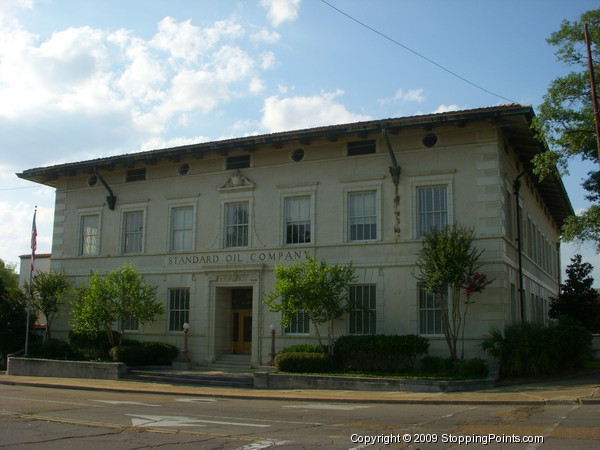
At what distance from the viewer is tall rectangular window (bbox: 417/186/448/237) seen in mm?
22047

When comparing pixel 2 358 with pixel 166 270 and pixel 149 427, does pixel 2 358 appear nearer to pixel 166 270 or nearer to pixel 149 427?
pixel 166 270

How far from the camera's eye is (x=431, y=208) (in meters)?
22.2

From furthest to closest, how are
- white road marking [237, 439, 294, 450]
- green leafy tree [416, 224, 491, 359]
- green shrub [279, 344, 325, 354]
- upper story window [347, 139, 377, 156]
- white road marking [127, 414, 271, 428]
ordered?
1. upper story window [347, 139, 377, 156]
2. green shrub [279, 344, 325, 354]
3. green leafy tree [416, 224, 491, 359]
4. white road marking [127, 414, 271, 428]
5. white road marking [237, 439, 294, 450]

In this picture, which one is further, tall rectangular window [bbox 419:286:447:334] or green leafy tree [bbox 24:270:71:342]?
green leafy tree [bbox 24:270:71:342]

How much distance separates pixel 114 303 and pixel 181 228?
166 inches

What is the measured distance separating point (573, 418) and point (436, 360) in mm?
8781

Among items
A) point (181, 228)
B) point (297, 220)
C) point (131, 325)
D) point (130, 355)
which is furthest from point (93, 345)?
point (297, 220)

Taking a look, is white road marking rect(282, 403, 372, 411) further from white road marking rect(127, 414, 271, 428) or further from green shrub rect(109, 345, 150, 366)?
green shrub rect(109, 345, 150, 366)

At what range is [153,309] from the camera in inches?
993

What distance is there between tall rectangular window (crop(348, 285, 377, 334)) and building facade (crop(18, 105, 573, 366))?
5cm

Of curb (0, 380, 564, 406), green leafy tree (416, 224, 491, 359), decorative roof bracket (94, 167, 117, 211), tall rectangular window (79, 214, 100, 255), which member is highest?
decorative roof bracket (94, 167, 117, 211)

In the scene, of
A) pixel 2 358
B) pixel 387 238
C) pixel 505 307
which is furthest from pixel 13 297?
pixel 505 307

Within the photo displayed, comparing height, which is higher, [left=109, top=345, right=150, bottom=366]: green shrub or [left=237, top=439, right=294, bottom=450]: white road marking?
[left=109, top=345, right=150, bottom=366]: green shrub

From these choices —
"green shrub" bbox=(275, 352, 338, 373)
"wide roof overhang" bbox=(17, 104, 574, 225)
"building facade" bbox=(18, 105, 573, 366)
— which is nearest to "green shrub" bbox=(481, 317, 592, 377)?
"building facade" bbox=(18, 105, 573, 366)
